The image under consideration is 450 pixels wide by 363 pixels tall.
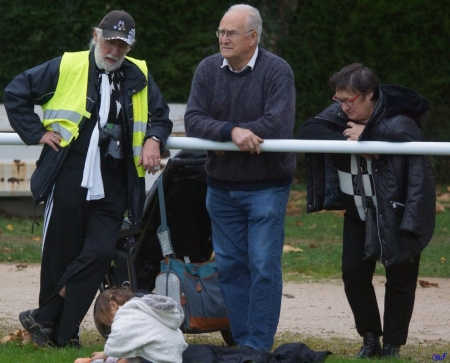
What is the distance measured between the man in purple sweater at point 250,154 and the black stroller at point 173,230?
0.44 metres

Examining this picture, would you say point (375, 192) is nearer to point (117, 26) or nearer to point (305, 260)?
point (117, 26)

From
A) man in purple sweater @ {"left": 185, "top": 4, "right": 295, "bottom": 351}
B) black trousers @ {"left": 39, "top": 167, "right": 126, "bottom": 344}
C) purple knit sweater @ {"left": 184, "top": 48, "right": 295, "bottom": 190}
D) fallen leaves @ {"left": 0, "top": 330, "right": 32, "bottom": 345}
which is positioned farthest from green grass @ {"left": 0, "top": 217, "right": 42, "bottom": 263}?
purple knit sweater @ {"left": 184, "top": 48, "right": 295, "bottom": 190}

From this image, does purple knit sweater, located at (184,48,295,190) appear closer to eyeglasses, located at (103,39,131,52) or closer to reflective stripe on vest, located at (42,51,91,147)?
eyeglasses, located at (103,39,131,52)

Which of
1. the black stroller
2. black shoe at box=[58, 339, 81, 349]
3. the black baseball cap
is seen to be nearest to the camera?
the black baseball cap

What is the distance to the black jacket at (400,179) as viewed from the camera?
5.26 meters

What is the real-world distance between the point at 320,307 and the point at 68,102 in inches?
110

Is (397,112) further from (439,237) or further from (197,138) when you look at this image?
(439,237)

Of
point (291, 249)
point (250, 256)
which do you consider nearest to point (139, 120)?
point (250, 256)

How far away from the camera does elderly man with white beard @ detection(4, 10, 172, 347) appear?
557 cm

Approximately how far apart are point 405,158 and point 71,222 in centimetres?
184

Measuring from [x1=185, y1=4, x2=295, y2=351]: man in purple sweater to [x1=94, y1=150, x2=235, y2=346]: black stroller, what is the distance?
44 centimetres

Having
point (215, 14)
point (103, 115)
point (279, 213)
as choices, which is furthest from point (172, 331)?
point (215, 14)

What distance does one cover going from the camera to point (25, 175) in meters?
11.6

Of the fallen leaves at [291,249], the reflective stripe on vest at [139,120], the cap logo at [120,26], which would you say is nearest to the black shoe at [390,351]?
the reflective stripe on vest at [139,120]
